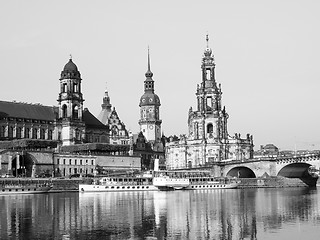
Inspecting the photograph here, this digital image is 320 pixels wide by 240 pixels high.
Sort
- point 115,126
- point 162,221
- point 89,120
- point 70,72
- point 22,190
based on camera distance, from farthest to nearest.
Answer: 1. point 115,126
2. point 89,120
3. point 70,72
4. point 22,190
5. point 162,221

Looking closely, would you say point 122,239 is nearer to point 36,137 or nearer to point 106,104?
point 36,137

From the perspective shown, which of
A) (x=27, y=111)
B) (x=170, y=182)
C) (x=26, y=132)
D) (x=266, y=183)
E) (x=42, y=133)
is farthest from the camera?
(x=42, y=133)

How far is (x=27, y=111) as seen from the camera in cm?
11712

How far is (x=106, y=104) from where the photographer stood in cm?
15838

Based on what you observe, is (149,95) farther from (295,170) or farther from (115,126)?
(295,170)

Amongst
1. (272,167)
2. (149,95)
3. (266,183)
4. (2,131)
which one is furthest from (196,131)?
(2,131)

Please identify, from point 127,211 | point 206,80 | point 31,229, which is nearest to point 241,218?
point 127,211

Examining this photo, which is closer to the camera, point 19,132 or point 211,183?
point 211,183

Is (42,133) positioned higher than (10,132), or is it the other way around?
(42,133)

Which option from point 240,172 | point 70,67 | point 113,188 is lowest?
point 113,188

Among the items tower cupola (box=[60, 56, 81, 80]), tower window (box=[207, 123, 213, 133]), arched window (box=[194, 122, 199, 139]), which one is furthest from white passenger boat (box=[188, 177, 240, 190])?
tower cupola (box=[60, 56, 81, 80])

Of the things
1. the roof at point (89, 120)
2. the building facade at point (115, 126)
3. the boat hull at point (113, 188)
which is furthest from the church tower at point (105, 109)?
the boat hull at point (113, 188)

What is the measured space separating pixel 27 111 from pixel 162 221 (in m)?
79.2

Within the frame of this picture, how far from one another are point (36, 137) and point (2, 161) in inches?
943
